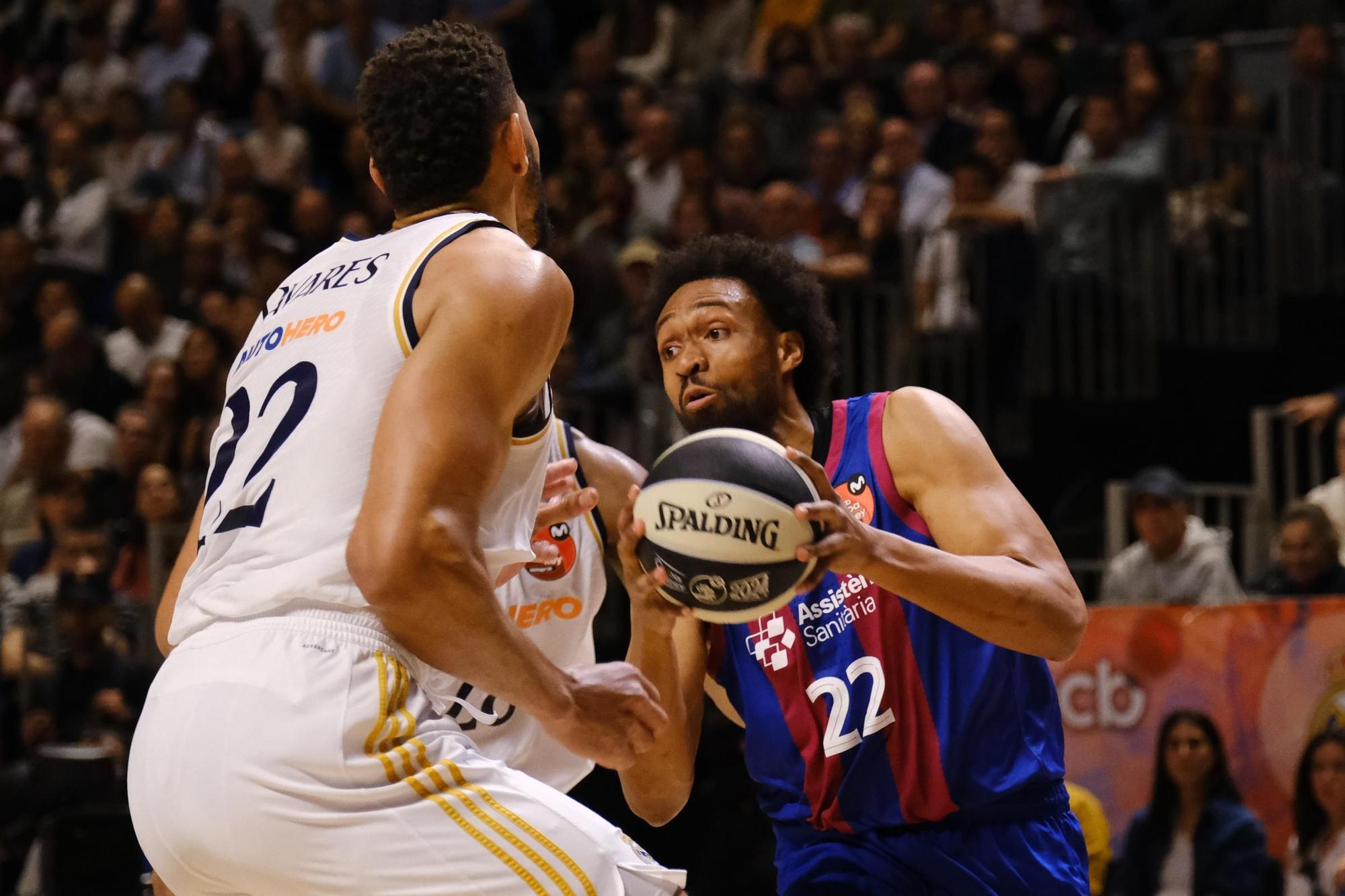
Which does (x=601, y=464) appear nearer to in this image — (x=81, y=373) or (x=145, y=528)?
(x=145, y=528)

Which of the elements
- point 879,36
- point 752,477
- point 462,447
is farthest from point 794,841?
point 879,36

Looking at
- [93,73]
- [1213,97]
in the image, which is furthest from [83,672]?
[93,73]

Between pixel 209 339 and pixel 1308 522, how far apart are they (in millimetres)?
6033

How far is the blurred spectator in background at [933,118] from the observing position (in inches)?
406

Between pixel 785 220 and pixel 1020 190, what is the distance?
1.31m

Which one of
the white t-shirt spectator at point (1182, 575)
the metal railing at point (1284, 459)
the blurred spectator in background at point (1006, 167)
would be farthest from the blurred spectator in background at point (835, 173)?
the white t-shirt spectator at point (1182, 575)

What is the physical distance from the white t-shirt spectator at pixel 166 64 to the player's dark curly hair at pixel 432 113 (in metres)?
11.9

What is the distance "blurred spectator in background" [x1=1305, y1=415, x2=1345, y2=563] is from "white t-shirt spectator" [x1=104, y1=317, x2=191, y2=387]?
6862 millimetres

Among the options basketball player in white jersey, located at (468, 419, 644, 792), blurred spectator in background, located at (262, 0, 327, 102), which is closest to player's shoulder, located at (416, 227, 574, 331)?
basketball player in white jersey, located at (468, 419, 644, 792)

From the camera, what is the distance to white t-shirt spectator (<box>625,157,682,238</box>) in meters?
10.7

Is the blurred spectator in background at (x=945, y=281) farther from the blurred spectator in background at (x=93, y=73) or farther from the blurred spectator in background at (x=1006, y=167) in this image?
A: the blurred spectator in background at (x=93, y=73)

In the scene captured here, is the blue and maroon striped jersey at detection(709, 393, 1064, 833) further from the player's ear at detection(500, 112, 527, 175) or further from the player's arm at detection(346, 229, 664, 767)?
the player's ear at detection(500, 112, 527, 175)

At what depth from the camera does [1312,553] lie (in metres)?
7.31

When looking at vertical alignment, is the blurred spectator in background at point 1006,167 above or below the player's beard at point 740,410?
above
